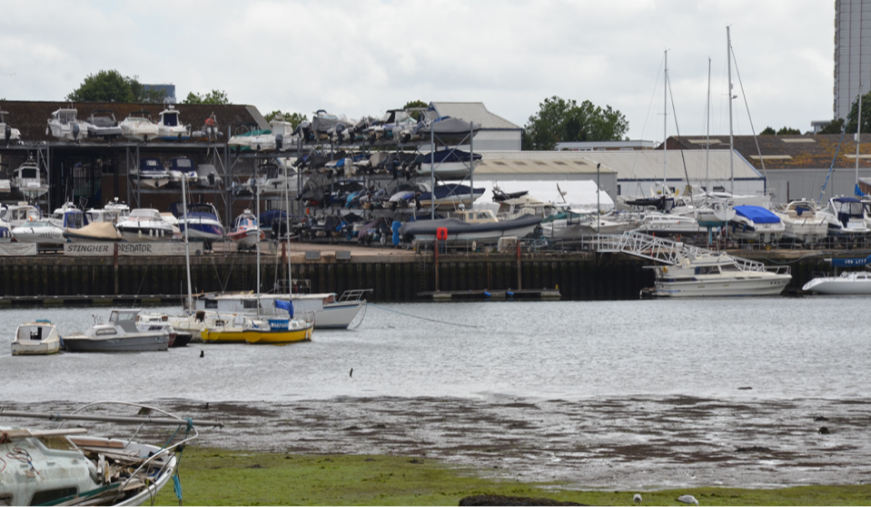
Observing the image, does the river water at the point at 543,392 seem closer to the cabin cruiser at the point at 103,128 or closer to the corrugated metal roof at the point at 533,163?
the cabin cruiser at the point at 103,128

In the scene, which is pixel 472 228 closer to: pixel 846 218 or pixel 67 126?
pixel 846 218

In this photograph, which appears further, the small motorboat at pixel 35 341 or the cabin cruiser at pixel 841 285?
the cabin cruiser at pixel 841 285

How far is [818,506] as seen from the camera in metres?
14.2

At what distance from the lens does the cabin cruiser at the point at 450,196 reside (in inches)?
2881

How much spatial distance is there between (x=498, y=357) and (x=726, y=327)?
15565mm

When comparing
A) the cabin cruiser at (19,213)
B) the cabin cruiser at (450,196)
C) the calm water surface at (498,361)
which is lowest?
the calm water surface at (498,361)

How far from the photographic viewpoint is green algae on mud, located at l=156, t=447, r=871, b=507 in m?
14.6

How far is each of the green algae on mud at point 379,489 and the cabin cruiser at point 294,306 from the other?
2536cm

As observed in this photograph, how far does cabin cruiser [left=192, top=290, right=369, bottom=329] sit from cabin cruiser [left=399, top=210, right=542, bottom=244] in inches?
710

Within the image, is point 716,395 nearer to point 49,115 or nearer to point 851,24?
point 49,115

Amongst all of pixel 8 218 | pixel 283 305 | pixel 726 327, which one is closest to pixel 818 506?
pixel 283 305

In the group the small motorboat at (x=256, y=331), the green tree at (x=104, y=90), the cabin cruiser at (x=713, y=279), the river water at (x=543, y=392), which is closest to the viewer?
the river water at (x=543, y=392)

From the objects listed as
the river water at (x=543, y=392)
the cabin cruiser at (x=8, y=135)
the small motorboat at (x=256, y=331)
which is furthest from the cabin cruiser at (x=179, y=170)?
the small motorboat at (x=256, y=331)

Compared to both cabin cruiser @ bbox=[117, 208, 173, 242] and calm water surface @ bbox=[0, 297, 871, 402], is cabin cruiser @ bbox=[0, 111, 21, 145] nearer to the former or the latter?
cabin cruiser @ bbox=[117, 208, 173, 242]
